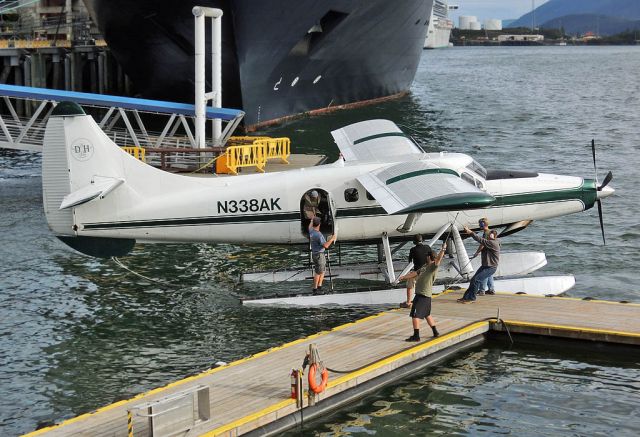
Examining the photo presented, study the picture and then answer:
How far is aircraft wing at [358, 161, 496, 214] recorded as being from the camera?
19.2 meters

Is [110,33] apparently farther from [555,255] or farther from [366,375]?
[366,375]

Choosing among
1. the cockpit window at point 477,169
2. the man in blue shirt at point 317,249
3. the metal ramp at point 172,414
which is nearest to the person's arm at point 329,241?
the man in blue shirt at point 317,249

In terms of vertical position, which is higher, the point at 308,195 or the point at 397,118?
the point at 397,118

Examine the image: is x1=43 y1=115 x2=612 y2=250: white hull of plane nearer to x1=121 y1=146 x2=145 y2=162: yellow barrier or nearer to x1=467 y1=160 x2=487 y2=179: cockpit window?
x1=467 y1=160 x2=487 y2=179: cockpit window

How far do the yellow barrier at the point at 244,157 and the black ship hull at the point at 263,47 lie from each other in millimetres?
14540

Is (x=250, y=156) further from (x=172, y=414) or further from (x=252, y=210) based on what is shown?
(x=172, y=414)

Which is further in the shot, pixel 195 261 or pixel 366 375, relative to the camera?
pixel 195 261

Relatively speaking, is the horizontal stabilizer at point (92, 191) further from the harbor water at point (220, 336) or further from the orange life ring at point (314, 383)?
the orange life ring at point (314, 383)

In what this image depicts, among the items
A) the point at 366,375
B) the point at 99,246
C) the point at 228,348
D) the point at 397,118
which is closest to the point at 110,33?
the point at 397,118

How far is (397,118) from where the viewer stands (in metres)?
67.7

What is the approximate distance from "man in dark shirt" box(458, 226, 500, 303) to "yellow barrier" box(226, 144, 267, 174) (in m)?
13.5

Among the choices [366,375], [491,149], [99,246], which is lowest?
[366,375]

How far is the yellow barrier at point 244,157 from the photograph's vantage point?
33.5 metres

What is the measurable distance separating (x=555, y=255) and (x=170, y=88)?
104ft
